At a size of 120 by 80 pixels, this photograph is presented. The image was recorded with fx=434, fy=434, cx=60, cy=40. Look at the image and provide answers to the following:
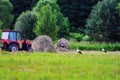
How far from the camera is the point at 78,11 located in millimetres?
93562

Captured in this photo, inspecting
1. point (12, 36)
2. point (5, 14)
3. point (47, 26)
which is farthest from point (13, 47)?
point (5, 14)

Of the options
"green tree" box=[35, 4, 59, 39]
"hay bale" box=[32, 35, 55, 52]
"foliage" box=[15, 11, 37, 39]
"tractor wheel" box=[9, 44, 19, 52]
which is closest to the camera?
"tractor wheel" box=[9, 44, 19, 52]

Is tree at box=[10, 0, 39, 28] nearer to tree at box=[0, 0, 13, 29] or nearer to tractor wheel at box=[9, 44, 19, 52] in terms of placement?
tree at box=[0, 0, 13, 29]

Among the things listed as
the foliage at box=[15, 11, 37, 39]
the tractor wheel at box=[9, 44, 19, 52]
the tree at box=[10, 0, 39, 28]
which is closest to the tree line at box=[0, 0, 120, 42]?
the foliage at box=[15, 11, 37, 39]

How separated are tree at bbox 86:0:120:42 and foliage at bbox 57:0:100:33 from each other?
891 inches

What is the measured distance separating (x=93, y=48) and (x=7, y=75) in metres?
33.7

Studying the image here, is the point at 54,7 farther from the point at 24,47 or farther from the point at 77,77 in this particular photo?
the point at 77,77

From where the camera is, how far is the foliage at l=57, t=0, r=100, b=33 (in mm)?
91750

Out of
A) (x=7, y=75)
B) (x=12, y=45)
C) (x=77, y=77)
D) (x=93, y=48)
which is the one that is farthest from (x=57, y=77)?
(x=93, y=48)

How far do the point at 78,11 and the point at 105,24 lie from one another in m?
27.7

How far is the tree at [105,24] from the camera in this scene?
217ft

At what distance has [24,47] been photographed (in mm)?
34719

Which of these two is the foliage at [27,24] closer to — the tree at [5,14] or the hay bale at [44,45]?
the tree at [5,14]

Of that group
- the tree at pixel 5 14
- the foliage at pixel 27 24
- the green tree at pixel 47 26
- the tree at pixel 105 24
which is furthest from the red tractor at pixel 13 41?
the tree at pixel 5 14
